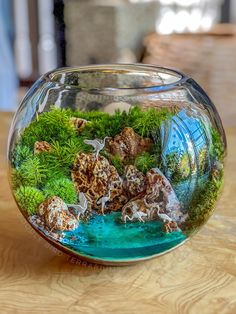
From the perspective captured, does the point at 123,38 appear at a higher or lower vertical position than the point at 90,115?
lower

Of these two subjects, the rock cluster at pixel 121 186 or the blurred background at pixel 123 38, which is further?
the blurred background at pixel 123 38

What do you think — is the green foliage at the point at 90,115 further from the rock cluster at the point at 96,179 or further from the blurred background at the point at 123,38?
the blurred background at the point at 123,38

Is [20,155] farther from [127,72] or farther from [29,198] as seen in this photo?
[127,72]

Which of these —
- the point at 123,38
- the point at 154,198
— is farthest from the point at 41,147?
the point at 123,38

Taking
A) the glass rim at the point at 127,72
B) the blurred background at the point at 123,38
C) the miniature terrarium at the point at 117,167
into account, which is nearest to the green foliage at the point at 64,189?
the miniature terrarium at the point at 117,167

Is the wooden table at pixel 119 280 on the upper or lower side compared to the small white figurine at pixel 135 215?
lower

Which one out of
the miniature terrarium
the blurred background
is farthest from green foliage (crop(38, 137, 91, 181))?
the blurred background

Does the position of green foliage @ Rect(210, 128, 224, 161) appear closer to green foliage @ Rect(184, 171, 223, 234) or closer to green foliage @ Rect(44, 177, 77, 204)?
green foliage @ Rect(184, 171, 223, 234)
